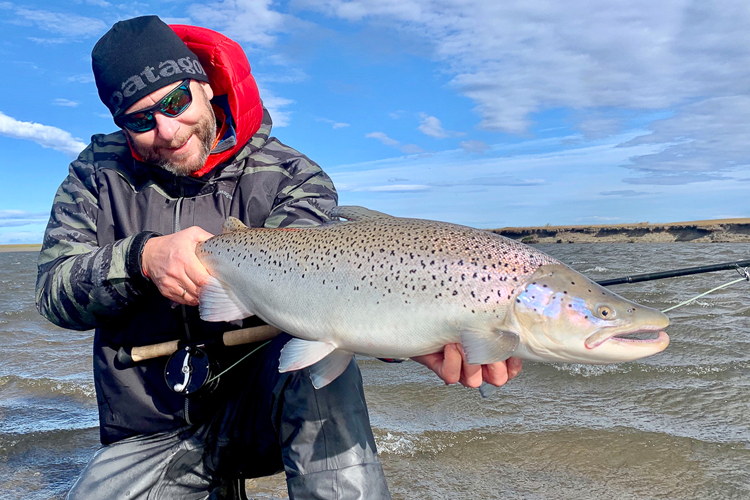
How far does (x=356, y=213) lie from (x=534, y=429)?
2.58 m

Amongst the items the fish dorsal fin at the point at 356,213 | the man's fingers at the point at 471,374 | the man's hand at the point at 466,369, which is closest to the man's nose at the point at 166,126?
the fish dorsal fin at the point at 356,213

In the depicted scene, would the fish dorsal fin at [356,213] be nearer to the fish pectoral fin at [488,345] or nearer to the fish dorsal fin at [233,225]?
the fish dorsal fin at [233,225]

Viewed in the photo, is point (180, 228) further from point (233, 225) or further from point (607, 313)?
point (607, 313)

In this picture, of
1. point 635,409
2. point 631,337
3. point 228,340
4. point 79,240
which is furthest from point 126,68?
point 635,409

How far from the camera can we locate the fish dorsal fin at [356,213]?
2.69 metres

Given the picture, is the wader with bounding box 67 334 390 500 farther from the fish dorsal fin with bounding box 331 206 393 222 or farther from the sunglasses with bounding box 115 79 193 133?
the sunglasses with bounding box 115 79 193 133

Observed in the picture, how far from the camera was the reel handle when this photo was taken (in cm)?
287

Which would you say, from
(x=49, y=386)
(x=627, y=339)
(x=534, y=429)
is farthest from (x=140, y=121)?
(x=49, y=386)

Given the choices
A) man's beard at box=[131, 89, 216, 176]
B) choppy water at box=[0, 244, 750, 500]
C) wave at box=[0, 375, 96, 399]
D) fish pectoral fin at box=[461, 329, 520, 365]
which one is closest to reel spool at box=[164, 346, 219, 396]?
man's beard at box=[131, 89, 216, 176]

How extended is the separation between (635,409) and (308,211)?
3.46 meters

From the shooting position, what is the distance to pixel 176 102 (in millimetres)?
3137

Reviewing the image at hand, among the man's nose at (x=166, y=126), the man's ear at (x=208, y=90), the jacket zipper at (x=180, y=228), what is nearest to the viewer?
the jacket zipper at (x=180, y=228)

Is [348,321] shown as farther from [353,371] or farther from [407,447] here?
[407,447]

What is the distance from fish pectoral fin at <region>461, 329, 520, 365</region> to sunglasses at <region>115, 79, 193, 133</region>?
215 centimetres
